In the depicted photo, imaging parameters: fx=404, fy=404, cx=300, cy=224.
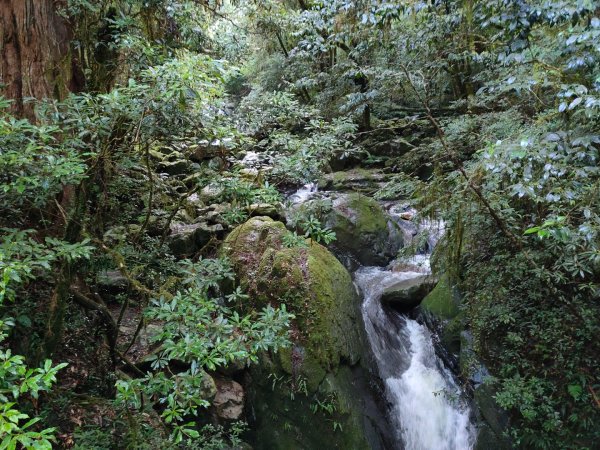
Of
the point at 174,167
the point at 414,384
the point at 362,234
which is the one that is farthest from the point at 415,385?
the point at 174,167

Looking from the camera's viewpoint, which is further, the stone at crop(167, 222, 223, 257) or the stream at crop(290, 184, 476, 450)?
the stone at crop(167, 222, 223, 257)

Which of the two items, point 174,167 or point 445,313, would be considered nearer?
point 445,313

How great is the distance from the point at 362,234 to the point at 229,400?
465 centimetres

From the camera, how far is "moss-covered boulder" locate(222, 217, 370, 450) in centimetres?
448

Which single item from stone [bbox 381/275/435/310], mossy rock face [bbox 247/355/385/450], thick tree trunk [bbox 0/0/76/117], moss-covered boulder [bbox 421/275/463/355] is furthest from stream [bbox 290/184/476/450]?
thick tree trunk [bbox 0/0/76/117]

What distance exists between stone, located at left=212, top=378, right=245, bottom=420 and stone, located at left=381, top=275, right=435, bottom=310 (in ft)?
10.6

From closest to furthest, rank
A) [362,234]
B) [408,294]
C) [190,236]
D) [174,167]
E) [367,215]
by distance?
[190,236], [408,294], [362,234], [367,215], [174,167]

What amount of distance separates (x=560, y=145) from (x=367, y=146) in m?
9.53

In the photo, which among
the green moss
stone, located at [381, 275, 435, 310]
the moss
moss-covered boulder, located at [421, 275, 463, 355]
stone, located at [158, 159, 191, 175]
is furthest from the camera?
stone, located at [158, 159, 191, 175]

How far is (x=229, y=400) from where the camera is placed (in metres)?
4.45

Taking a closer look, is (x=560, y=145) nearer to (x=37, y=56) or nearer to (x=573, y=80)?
(x=573, y=80)

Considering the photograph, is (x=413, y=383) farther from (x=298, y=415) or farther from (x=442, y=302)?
(x=298, y=415)

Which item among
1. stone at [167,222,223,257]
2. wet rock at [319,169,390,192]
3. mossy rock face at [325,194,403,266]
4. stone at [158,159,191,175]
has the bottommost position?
mossy rock face at [325,194,403,266]

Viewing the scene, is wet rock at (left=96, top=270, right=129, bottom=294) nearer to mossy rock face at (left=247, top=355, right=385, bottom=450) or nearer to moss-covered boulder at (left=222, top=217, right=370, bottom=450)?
moss-covered boulder at (left=222, top=217, right=370, bottom=450)
